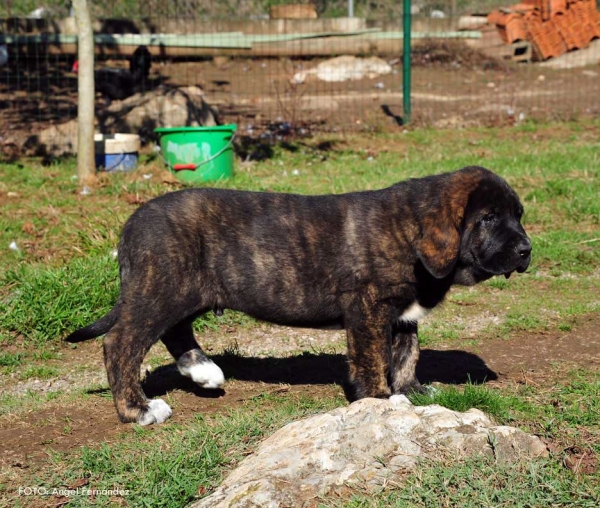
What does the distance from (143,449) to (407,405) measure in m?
1.38

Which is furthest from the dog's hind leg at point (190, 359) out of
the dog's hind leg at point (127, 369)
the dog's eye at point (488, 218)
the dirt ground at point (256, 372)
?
the dog's eye at point (488, 218)

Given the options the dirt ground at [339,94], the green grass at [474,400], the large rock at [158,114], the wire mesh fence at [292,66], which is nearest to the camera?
the green grass at [474,400]

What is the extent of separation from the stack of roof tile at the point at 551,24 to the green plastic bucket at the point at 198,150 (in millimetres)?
11435

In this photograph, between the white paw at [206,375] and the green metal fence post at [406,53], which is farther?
the green metal fence post at [406,53]

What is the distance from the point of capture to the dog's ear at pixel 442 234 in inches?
187

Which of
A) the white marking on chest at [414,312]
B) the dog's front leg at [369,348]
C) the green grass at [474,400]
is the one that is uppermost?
the white marking on chest at [414,312]

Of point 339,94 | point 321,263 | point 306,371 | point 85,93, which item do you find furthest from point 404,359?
point 339,94

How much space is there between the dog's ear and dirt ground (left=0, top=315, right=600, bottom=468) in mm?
1068

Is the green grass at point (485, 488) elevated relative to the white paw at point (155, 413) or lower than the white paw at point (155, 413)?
elevated

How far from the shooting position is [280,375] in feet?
19.3

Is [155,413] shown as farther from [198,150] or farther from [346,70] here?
[346,70]

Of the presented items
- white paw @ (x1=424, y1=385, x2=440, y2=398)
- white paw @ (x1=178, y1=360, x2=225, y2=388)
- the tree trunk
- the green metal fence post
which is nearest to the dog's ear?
white paw @ (x1=424, y1=385, x2=440, y2=398)

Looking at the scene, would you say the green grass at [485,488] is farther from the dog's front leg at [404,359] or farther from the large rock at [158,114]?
the large rock at [158,114]

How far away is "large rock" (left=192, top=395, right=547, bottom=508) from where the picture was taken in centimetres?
386
